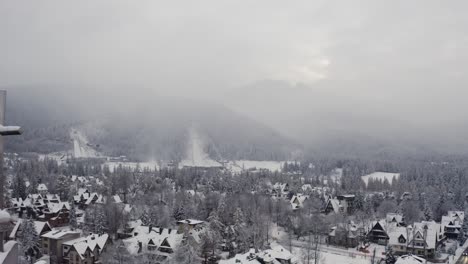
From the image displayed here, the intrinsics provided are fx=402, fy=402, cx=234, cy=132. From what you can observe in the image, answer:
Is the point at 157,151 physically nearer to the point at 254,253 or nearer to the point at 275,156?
the point at 275,156

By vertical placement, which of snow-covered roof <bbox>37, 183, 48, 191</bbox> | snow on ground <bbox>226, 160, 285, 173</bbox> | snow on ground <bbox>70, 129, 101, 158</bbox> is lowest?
snow on ground <bbox>226, 160, 285, 173</bbox>

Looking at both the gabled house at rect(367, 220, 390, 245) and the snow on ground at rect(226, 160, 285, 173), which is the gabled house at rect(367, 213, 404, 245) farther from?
the snow on ground at rect(226, 160, 285, 173)

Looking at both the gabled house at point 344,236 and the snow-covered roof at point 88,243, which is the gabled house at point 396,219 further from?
the snow-covered roof at point 88,243

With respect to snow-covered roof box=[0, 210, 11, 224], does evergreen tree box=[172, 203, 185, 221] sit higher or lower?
lower

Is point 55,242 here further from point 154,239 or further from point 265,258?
point 265,258

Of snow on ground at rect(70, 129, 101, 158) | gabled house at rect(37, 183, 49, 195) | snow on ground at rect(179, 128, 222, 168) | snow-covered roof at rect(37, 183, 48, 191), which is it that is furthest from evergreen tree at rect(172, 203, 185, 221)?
snow on ground at rect(70, 129, 101, 158)

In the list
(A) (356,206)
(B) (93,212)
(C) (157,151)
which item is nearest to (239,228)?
(B) (93,212)

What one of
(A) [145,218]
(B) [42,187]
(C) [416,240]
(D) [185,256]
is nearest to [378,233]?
(C) [416,240]

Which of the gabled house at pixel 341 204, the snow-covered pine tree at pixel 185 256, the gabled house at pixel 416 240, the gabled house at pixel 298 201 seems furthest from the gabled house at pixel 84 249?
the gabled house at pixel 341 204
